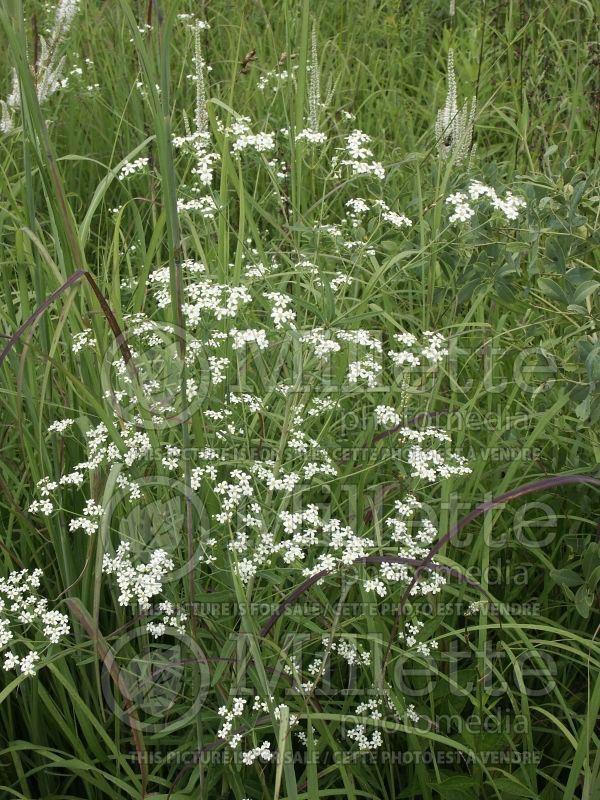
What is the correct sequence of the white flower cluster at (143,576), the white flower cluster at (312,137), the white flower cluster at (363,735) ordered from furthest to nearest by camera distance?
the white flower cluster at (312,137) < the white flower cluster at (363,735) < the white flower cluster at (143,576)

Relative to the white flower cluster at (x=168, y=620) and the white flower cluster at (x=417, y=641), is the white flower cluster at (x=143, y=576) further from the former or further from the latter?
the white flower cluster at (x=417, y=641)

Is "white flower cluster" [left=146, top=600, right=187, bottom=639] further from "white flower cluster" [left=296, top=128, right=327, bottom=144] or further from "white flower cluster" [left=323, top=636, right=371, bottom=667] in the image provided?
"white flower cluster" [left=296, top=128, right=327, bottom=144]

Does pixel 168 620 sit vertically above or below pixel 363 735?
above

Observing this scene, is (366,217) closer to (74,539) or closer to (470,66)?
(470,66)

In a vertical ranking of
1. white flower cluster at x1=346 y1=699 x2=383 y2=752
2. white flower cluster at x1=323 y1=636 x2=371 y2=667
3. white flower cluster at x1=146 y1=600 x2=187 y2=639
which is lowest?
white flower cluster at x1=346 y1=699 x2=383 y2=752

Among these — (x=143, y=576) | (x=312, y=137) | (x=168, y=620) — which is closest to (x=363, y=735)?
(x=168, y=620)

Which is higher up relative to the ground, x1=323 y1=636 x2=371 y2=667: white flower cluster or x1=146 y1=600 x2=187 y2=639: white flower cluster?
x1=146 y1=600 x2=187 y2=639: white flower cluster

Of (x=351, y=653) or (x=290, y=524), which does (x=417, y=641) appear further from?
(x=290, y=524)

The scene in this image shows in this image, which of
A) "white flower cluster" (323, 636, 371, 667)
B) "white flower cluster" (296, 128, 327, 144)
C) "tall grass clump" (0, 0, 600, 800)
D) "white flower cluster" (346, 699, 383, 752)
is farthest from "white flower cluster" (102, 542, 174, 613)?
"white flower cluster" (296, 128, 327, 144)

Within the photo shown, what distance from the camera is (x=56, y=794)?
6.31 ft

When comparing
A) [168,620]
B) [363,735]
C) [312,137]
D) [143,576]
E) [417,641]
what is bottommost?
[363,735]

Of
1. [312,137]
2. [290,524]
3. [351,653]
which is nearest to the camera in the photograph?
[290,524]

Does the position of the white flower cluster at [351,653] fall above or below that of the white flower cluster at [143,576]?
below

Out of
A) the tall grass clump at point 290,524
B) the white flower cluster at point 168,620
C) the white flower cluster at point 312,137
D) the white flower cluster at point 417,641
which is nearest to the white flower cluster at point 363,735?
the tall grass clump at point 290,524
